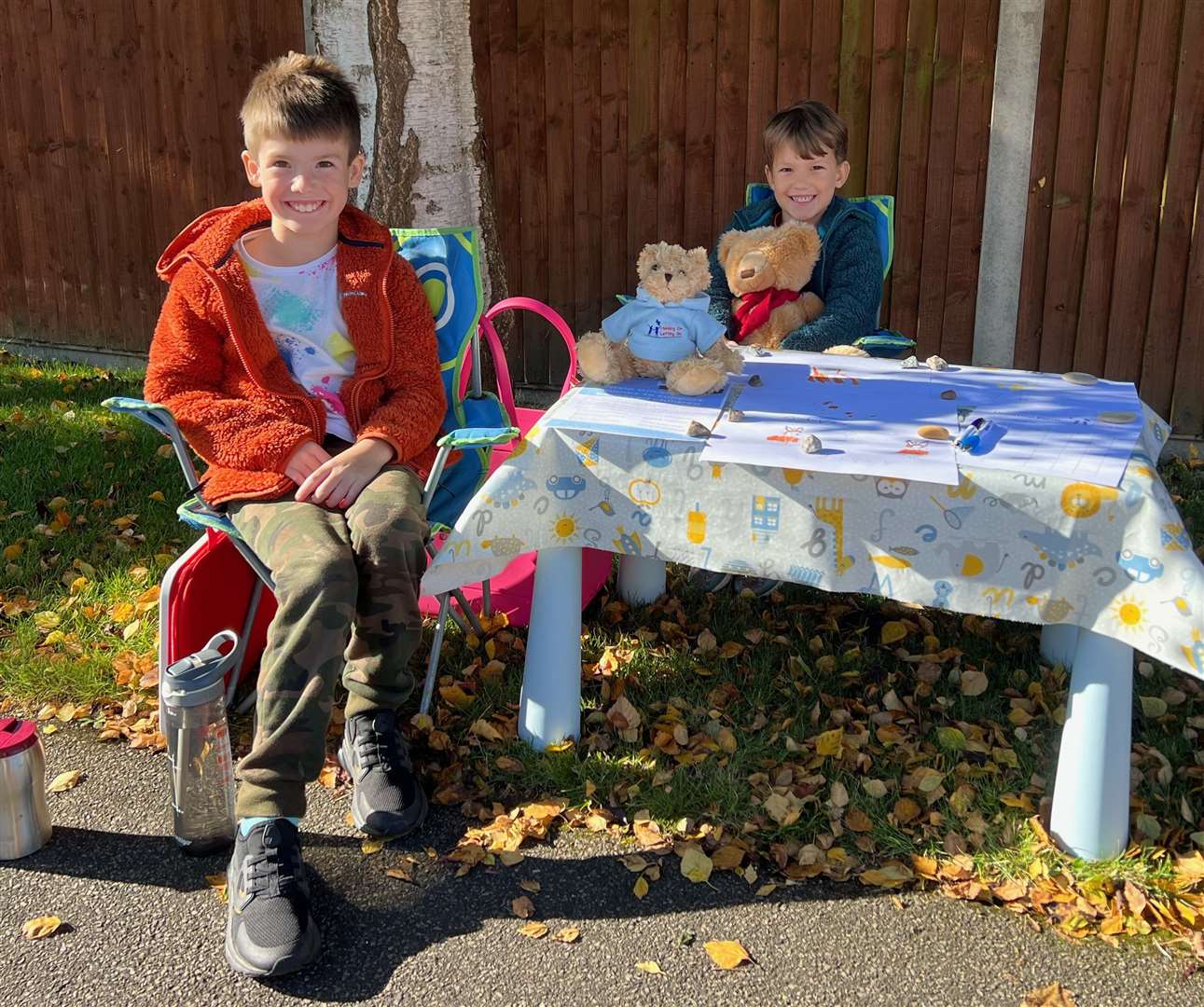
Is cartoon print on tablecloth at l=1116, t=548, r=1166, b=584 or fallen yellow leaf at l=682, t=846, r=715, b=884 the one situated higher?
cartoon print on tablecloth at l=1116, t=548, r=1166, b=584

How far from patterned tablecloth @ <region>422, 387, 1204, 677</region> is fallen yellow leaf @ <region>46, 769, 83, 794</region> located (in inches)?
44.6

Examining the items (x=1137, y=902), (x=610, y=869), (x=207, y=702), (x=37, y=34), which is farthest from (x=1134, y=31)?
(x=37, y=34)

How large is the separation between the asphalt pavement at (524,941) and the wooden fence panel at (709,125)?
149 inches

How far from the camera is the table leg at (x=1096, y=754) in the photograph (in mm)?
2475

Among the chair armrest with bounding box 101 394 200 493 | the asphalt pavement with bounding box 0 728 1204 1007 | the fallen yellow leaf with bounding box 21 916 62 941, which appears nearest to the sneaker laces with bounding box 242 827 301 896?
the asphalt pavement with bounding box 0 728 1204 1007

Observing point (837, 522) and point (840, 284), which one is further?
point (840, 284)

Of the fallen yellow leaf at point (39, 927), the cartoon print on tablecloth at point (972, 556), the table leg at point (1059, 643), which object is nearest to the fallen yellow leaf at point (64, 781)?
the fallen yellow leaf at point (39, 927)

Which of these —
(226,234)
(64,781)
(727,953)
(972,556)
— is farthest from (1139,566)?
(64,781)

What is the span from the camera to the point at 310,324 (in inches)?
123

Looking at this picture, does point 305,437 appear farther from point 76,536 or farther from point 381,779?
point 76,536

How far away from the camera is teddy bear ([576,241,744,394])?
2922 mm

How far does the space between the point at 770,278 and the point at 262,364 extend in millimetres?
1778

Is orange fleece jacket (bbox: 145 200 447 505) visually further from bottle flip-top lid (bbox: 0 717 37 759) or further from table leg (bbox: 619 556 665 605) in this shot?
Result: table leg (bbox: 619 556 665 605)

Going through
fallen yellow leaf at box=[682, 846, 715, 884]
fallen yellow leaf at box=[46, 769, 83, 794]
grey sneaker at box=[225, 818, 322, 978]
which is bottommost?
fallen yellow leaf at box=[46, 769, 83, 794]
